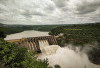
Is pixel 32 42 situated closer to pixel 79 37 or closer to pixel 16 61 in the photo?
pixel 16 61

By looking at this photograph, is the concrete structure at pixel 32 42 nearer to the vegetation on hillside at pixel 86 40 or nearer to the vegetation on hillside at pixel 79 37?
the vegetation on hillside at pixel 86 40

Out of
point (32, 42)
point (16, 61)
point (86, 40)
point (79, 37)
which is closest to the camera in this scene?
point (16, 61)


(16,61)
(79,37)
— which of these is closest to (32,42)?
(16,61)

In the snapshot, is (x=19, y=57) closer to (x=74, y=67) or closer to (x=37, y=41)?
(x=74, y=67)

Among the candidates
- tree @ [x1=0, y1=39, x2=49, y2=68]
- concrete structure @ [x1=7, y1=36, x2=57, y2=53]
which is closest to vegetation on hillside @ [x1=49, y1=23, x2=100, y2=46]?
concrete structure @ [x1=7, y1=36, x2=57, y2=53]

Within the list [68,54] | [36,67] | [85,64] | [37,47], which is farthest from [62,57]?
[36,67]

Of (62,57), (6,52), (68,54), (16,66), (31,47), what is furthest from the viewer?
(31,47)

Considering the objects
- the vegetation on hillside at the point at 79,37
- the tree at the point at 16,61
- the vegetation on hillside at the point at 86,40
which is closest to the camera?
the tree at the point at 16,61

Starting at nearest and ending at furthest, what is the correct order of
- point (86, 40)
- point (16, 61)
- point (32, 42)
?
point (16, 61) < point (32, 42) < point (86, 40)

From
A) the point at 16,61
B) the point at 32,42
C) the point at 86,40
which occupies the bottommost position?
the point at 86,40

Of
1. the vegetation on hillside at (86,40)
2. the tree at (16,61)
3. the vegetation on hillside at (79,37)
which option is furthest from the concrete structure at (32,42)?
the tree at (16,61)

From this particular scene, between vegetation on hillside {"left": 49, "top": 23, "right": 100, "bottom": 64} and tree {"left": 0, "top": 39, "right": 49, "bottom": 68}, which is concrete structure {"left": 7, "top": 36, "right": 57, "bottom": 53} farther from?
tree {"left": 0, "top": 39, "right": 49, "bottom": 68}
